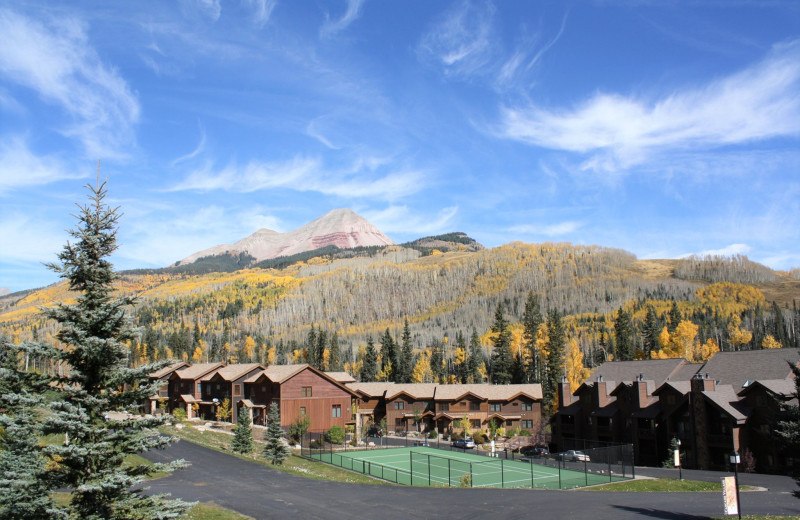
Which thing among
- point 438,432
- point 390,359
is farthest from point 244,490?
point 390,359

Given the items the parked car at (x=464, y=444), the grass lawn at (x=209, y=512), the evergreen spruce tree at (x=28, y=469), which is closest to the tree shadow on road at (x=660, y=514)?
the grass lawn at (x=209, y=512)

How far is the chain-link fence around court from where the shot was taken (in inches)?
1503

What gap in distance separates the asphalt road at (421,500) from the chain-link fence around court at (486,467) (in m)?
3.40

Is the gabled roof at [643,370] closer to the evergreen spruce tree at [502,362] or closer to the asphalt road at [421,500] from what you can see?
the asphalt road at [421,500]

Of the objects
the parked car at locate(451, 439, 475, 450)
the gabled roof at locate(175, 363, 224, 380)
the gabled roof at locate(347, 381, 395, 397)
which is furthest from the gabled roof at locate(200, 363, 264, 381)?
the parked car at locate(451, 439, 475, 450)

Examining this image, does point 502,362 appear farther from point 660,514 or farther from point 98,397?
point 98,397

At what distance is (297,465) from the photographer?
41688 mm

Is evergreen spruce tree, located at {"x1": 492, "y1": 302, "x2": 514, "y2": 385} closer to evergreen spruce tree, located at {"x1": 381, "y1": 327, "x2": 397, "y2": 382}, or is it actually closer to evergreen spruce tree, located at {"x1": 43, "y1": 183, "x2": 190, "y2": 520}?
evergreen spruce tree, located at {"x1": 381, "y1": 327, "x2": 397, "y2": 382}

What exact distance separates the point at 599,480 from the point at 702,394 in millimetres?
15856

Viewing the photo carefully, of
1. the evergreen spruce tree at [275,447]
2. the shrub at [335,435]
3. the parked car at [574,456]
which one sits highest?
the evergreen spruce tree at [275,447]

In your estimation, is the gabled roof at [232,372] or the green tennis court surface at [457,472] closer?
the green tennis court surface at [457,472]

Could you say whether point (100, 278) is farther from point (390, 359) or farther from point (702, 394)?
point (390, 359)

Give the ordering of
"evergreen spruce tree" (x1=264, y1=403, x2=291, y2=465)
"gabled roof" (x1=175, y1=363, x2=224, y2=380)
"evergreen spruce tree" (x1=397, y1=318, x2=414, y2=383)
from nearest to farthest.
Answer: "evergreen spruce tree" (x1=264, y1=403, x2=291, y2=465) → "gabled roof" (x1=175, y1=363, x2=224, y2=380) → "evergreen spruce tree" (x1=397, y1=318, x2=414, y2=383)

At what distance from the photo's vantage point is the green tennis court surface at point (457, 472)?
3766 centimetres
